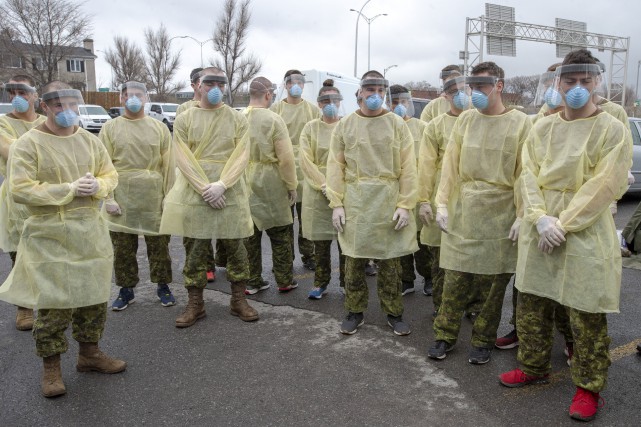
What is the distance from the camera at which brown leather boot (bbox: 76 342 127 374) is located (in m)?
3.72

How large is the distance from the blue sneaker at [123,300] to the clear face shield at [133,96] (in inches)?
64.7

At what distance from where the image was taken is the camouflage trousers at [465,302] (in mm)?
3764

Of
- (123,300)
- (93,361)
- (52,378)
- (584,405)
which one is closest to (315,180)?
(123,300)

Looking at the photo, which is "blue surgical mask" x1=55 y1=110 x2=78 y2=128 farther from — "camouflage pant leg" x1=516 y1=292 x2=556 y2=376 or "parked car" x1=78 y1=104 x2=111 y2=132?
"parked car" x1=78 y1=104 x2=111 y2=132

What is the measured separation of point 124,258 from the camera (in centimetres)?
498

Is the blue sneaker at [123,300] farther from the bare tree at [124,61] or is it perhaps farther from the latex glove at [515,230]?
the bare tree at [124,61]

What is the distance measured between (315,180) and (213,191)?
114 cm

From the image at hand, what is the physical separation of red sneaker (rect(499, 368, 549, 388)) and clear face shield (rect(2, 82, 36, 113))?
4348 millimetres

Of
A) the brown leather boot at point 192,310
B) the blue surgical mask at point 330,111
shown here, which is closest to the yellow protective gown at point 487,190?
the blue surgical mask at point 330,111

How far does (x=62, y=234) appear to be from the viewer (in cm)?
341

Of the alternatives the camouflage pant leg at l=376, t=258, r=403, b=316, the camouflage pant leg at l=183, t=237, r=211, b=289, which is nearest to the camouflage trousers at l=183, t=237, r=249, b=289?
the camouflage pant leg at l=183, t=237, r=211, b=289

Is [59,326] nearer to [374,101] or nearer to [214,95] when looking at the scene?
[214,95]

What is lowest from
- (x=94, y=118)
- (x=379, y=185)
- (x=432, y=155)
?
(x=379, y=185)

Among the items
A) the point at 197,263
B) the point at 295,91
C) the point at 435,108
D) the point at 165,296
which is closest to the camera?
the point at 197,263
